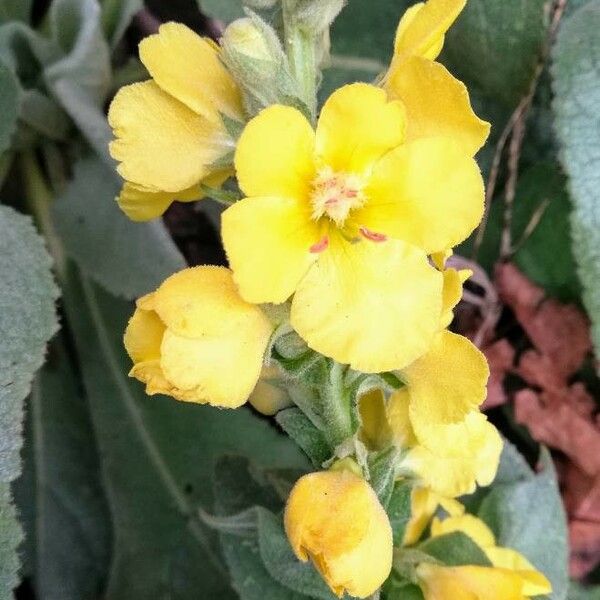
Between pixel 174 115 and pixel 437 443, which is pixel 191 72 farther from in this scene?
pixel 437 443

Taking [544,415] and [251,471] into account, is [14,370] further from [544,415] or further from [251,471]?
[544,415]

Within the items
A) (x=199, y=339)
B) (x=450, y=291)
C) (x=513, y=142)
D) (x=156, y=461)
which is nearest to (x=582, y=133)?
(x=513, y=142)

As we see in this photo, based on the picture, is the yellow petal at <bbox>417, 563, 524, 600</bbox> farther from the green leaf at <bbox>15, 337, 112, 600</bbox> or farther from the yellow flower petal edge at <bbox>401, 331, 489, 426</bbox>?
the green leaf at <bbox>15, 337, 112, 600</bbox>

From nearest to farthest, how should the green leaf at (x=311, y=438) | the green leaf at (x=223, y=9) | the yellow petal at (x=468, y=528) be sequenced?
the green leaf at (x=311, y=438) → the yellow petal at (x=468, y=528) → the green leaf at (x=223, y=9)

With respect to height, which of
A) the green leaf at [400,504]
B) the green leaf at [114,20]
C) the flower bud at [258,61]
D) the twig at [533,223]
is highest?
the flower bud at [258,61]

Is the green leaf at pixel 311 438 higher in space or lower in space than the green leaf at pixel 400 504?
higher

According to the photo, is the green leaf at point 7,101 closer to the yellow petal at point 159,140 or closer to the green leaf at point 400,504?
the yellow petal at point 159,140

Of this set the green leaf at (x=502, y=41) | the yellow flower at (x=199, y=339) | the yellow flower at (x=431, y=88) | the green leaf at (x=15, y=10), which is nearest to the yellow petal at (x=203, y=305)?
the yellow flower at (x=199, y=339)
